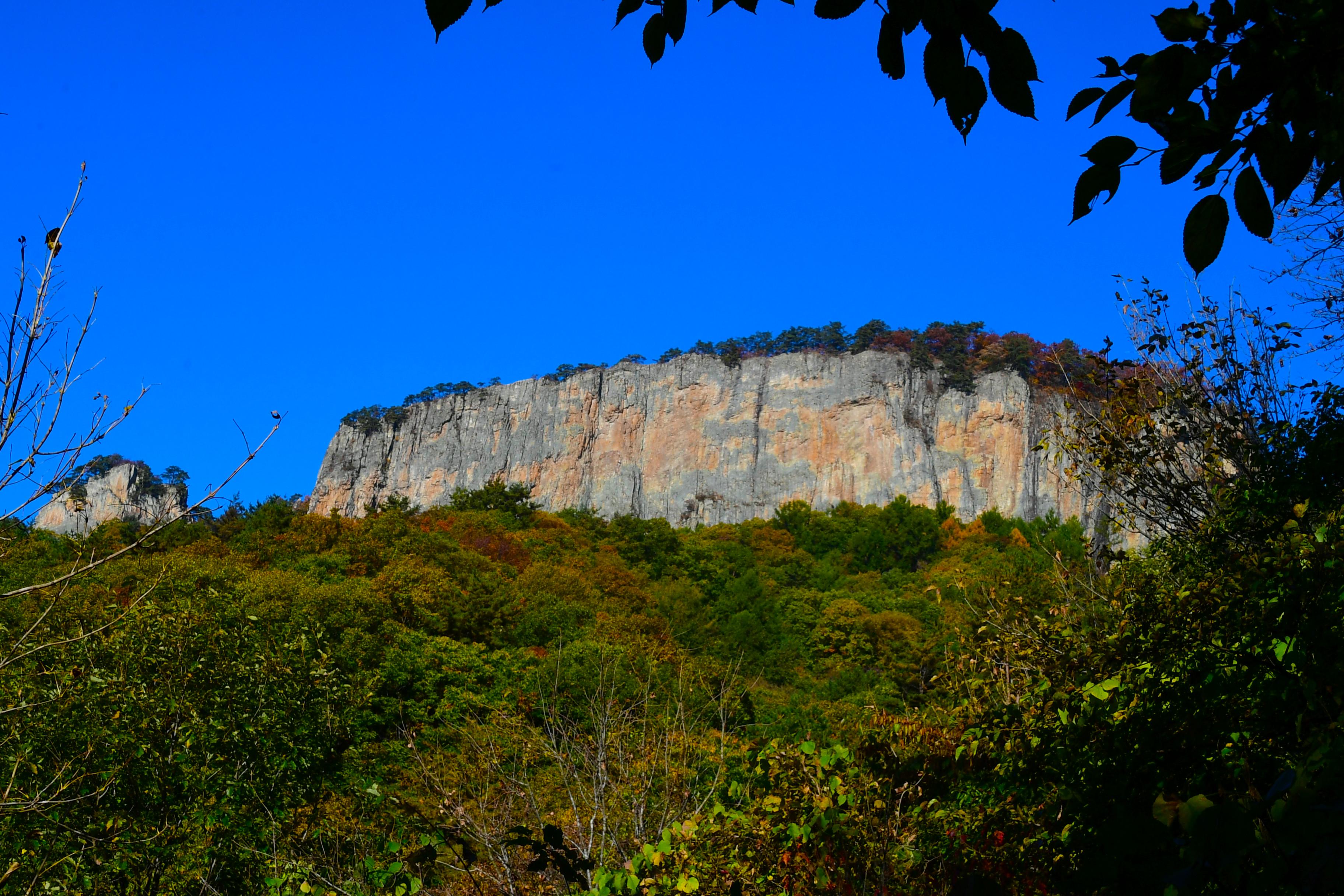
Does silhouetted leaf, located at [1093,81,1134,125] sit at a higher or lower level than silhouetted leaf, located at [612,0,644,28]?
lower

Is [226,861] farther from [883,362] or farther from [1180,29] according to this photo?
[883,362]

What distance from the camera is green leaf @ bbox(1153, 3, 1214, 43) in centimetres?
139

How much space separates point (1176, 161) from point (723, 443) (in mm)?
64741

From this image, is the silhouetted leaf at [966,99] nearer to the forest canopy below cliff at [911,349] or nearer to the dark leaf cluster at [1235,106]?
the dark leaf cluster at [1235,106]

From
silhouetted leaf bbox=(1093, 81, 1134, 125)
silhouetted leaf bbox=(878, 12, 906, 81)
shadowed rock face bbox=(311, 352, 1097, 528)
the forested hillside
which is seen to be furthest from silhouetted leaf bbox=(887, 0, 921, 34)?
shadowed rock face bbox=(311, 352, 1097, 528)

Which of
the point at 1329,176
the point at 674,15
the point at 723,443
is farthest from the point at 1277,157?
the point at 723,443

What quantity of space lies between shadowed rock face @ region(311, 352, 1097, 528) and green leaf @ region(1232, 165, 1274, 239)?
57.1 metres

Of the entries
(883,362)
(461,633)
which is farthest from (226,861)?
(883,362)

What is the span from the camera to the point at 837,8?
1458 mm

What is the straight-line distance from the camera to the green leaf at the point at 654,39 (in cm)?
174

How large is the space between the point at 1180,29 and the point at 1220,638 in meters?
4.28

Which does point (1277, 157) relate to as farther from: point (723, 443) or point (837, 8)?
point (723, 443)

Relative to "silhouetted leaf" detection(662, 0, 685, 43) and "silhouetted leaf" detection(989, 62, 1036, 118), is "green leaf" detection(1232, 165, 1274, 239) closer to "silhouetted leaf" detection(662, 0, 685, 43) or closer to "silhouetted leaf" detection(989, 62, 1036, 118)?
"silhouetted leaf" detection(989, 62, 1036, 118)

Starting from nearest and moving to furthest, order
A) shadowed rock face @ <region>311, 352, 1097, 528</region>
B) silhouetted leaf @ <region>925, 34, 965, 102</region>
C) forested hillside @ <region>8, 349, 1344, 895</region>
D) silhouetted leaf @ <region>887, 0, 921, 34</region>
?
silhouetted leaf @ <region>925, 34, 965, 102</region>, silhouetted leaf @ <region>887, 0, 921, 34</region>, forested hillside @ <region>8, 349, 1344, 895</region>, shadowed rock face @ <region>311, 352, 1097, 528</region>
